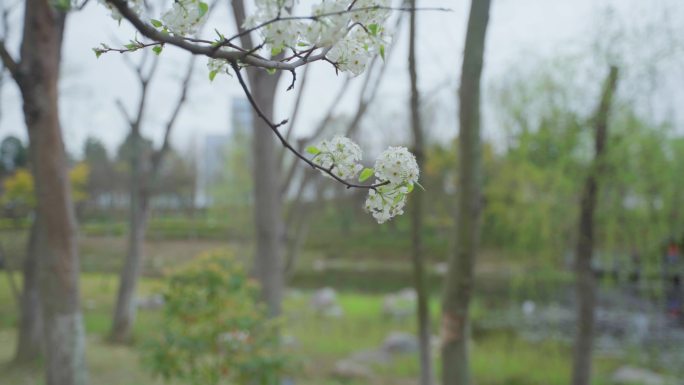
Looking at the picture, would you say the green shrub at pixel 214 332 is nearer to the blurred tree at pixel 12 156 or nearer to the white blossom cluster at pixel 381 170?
the white blossom cluster at pixel 381 170

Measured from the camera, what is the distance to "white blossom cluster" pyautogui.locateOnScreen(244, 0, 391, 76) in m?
0.69

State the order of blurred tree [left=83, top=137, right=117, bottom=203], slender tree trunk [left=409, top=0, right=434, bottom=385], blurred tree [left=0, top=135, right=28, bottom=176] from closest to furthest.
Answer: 1. slender tree trunk [left=409, top=0, right=434, bottom=385]
2. blurred tree [left=0, top=135, right=28, bottom=176]
3. blurred tree [left=83, top=137, right=117, bottom=203]

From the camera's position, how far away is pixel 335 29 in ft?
2.26

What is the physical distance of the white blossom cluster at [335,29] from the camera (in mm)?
690

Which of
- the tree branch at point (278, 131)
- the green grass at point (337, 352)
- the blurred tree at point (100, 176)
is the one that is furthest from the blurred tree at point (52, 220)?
the blurred tree at point (100, 176)

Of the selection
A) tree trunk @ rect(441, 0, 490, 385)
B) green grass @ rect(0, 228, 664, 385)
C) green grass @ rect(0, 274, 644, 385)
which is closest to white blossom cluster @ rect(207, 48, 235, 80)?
tree trunk @ rect(441, 0, 490, 385)

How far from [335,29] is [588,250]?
4502mm

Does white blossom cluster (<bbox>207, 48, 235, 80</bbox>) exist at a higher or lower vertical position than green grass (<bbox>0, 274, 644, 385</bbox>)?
higher

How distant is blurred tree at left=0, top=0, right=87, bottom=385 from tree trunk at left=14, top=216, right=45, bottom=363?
223cm

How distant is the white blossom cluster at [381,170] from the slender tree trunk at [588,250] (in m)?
4.23

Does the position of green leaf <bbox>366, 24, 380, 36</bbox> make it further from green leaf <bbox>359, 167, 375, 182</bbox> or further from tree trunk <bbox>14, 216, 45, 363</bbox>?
tree trunk <bbox>14, 216, 45, 363</bbox>

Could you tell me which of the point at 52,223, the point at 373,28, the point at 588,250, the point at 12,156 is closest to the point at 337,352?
the point at 588,250

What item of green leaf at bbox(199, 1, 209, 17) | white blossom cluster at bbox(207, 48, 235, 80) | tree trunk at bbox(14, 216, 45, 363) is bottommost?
tree trunk at bbox(14, 216, 45, 363)

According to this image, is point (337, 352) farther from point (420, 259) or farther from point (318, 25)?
point (318, 25)
